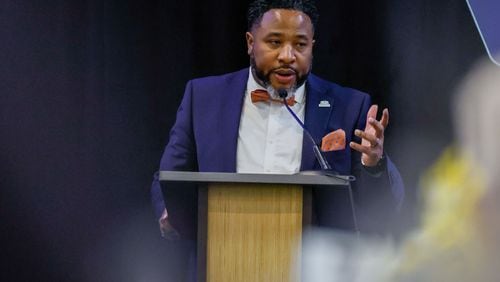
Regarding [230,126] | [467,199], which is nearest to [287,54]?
[230,126]

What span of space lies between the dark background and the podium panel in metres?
1.42

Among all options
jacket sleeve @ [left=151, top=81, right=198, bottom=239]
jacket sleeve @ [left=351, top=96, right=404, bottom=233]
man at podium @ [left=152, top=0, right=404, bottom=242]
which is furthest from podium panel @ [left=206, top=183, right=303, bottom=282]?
jacket sleeve @ [left=151, top=81, right=198, bottom=239]

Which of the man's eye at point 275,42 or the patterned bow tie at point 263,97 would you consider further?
the patterned bow tie at point 263,97

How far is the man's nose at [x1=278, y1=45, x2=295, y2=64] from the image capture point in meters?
2.83

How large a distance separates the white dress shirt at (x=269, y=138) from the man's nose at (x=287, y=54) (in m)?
0.24

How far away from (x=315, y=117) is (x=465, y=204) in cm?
96

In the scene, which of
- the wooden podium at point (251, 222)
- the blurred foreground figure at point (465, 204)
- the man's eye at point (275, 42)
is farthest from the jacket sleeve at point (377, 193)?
the blurred foreground figure at point (465, 204)

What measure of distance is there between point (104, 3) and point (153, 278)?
3.84ft

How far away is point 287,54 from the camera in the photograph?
284cm

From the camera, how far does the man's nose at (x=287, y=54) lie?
2834mm

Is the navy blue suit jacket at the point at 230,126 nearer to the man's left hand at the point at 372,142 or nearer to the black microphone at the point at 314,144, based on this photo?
the black microphone at the point at 314,144

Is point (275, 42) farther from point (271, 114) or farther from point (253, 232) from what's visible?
point (253, 232)

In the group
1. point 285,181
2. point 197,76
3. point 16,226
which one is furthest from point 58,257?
point 285,181

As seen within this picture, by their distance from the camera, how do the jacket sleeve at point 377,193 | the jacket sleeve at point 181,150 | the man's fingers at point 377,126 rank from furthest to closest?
the jacket sleeve at point 181,150, the jacket sleeve at point 377,193, the man's fingers at point 377,126
